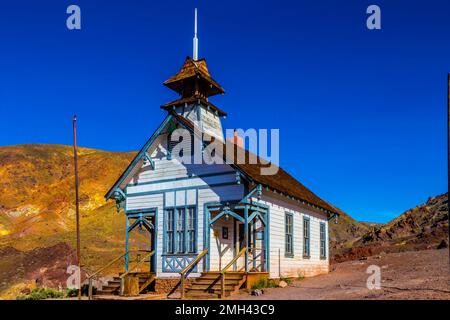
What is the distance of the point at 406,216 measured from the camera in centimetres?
4944

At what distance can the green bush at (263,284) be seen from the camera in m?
18.3

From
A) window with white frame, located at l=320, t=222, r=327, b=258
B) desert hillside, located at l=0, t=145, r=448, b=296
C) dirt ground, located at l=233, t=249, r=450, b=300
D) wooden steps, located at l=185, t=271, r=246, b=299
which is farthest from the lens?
desert hillside, located at l=0, t=145, r=448, b=296

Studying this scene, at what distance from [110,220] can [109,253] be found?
1957cm

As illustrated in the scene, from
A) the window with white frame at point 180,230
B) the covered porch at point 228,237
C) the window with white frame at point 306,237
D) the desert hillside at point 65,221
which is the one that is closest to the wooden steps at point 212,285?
the covered porch at point 228,237

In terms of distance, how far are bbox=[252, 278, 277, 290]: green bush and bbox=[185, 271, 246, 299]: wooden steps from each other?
642 millimetres

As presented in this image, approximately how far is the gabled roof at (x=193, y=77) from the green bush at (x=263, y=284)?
1110cm

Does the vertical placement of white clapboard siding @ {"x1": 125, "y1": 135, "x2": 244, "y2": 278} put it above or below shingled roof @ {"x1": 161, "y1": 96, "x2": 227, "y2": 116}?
below

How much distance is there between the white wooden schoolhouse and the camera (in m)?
18.9

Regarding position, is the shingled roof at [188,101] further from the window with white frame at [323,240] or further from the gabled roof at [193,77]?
the window with white frame at [323,240]

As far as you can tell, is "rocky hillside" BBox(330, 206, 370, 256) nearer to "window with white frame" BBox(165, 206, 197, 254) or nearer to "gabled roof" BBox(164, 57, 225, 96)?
"gabled roof" BBox(164, 57, 225, 96)

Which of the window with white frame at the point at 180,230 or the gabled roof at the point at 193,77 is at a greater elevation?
the gabled roof at the point at 193,77

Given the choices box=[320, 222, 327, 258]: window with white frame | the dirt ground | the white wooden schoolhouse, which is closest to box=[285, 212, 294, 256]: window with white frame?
the white wooden schoolhouse
